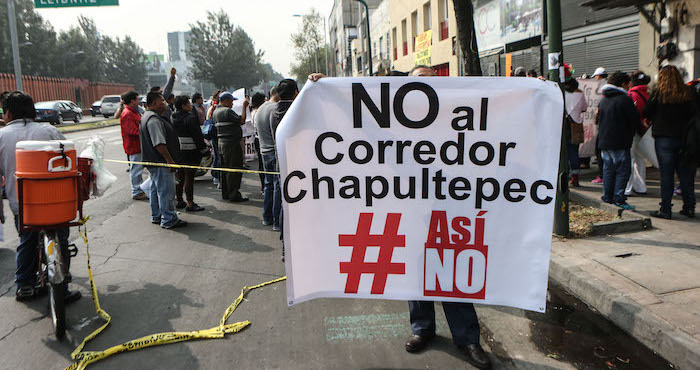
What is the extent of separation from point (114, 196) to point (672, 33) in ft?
35.2

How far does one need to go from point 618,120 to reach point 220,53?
242ft

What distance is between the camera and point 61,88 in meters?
44.7

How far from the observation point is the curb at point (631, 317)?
3.23 metres

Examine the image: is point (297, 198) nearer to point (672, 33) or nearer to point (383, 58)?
point (672, 33)

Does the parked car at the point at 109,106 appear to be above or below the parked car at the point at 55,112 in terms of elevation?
above

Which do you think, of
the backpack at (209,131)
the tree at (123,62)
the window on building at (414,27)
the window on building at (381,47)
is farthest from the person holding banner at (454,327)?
the tree at (123,62)

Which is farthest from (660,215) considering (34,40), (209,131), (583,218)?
(34,40)

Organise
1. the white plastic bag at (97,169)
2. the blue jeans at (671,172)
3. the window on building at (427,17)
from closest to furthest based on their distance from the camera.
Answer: the white plastic bag at (97,169) < the blue jeans at (671,172) < the window on building at (427,17)

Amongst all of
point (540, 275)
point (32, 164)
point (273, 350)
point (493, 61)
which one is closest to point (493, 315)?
point (540, 275)

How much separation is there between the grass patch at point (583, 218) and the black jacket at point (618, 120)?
2.87 feet

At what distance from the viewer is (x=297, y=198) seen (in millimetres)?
2996

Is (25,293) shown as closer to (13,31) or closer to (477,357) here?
(477,357)

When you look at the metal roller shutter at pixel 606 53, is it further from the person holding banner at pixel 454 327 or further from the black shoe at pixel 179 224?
the black shoe at pixel 179 224

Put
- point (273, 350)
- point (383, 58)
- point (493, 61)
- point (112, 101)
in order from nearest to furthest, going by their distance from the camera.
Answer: point (273, 350) → point (493, 61) → point (383, 58) → point (112, 101)
